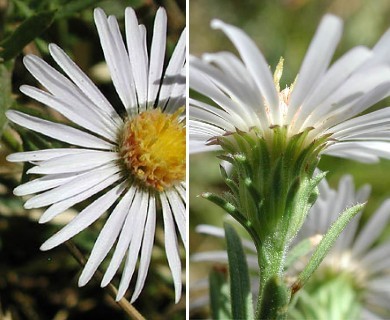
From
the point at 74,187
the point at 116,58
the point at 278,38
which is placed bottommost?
the point at 74,187

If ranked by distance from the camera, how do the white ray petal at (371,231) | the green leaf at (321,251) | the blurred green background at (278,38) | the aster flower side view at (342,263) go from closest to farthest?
1. the green leaf at (321,251)
2. the aster flower side view at (342,263)
3. the white ray petal at (371,231)
4. the blurred green background at (278,38)

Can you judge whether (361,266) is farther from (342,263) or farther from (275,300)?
(275,300)

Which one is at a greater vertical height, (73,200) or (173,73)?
(173,73)

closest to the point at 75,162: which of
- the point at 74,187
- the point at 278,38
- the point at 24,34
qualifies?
the point at 74,187

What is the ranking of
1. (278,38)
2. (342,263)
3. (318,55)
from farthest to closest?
(278,38), (342,263), (318,55)

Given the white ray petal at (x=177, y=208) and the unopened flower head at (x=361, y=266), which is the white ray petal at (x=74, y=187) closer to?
the white ray petal at (x=177, y=208)

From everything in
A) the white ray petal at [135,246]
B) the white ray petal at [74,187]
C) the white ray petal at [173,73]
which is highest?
the white ray petal at [173,73]

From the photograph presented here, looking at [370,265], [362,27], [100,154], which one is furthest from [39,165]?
[362,27]

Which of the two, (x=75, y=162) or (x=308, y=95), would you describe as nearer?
(x=308, y=95)

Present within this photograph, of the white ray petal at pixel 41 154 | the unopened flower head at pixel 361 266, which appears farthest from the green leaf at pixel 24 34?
the unopened flower head at pixel 361 266
